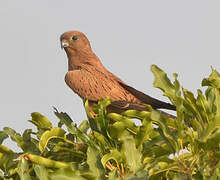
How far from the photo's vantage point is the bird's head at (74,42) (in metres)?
7.58

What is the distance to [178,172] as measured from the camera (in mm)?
2945

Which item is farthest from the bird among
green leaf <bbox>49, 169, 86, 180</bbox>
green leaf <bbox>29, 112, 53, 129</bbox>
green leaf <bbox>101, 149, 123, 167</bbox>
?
green leaf <bbox>49, 169, 86, 180</bbox>

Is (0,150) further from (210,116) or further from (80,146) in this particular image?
(210,116)

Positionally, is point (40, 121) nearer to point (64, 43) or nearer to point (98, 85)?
point (98, 85)

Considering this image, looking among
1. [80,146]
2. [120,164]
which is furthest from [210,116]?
[80,146]

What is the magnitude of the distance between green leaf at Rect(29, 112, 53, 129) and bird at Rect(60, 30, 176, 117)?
2.37m

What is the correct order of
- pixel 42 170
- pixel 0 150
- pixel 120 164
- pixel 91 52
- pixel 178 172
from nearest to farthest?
pixel 42 170 → pixel 178 172 → pixel 120 164 → pixel 0 150 → pixel 91 52

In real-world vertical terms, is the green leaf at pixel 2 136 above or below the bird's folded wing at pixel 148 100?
below

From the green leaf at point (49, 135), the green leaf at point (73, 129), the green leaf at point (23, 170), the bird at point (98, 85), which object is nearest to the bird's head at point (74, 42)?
the bird at point (98, 85)

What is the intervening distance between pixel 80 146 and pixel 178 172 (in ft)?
2.83

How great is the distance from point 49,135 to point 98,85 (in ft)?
10.8

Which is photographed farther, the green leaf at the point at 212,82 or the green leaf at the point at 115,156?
the green leaf at the point at 212,82

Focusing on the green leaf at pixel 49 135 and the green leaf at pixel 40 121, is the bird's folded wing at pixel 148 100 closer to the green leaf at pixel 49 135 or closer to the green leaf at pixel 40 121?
the green leaf at pixel 40 121

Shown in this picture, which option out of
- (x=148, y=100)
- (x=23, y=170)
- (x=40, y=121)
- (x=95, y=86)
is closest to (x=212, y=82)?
(x=40, y=121)
